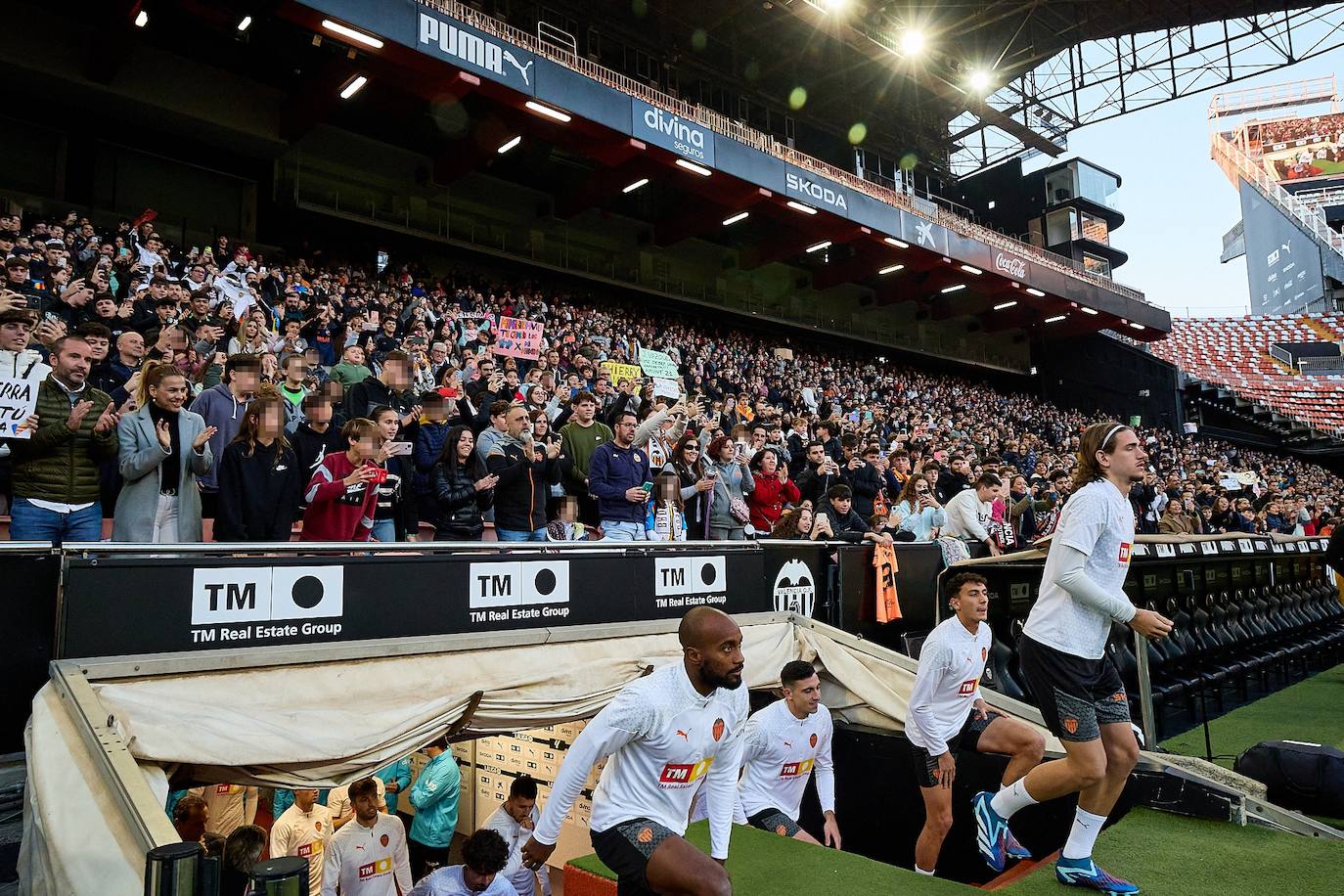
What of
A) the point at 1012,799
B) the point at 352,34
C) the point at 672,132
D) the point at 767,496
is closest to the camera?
the point at 1012,799

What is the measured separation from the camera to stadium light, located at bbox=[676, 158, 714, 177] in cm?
2009

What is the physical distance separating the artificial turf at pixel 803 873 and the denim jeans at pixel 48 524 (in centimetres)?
324

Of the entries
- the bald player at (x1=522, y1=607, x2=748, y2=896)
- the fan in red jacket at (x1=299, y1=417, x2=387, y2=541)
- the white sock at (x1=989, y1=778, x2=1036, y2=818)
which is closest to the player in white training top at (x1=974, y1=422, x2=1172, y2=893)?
the white sock at (x1=989, y1=778, x2=1036, y2=818)

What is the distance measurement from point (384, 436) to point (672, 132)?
15829 mm

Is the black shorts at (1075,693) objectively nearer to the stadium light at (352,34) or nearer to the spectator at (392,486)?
the spectator at (392,486)

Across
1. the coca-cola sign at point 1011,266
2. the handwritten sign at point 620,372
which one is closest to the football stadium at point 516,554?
the handwritten sign at point 620,372

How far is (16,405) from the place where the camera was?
4555 mm

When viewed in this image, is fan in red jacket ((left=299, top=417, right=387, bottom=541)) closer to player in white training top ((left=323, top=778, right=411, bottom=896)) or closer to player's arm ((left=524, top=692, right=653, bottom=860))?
player in white training top ((left=323, top=778, right=411, bottom=896))

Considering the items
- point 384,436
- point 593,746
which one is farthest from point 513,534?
point 593,746

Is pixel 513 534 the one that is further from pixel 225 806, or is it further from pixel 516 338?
pixel 516 338

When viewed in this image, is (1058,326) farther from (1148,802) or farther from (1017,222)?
(1148,802)

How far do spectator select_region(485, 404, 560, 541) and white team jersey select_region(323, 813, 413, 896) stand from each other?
7.92 feet

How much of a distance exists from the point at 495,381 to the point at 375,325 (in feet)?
12.1

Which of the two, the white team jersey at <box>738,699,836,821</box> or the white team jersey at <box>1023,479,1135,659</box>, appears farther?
the white team jersey at <box>738,699,836,821</box>
